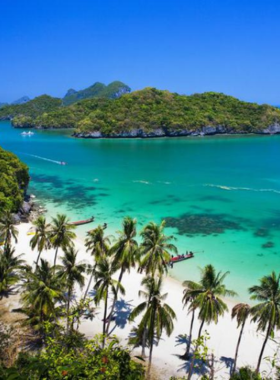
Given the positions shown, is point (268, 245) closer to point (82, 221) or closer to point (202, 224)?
point (202, 224)

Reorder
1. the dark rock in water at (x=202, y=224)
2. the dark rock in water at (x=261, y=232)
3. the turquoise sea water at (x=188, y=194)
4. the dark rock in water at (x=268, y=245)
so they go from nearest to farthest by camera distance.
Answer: the turquoise sea water at (x=188, y=194) → the dark rock in water at (x=268, y=245) → the dark rock in water at (x=261, y=232) → the dark rock in water at (x=202, y=224)

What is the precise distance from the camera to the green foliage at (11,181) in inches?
2127

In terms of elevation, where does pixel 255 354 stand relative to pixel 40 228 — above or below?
below

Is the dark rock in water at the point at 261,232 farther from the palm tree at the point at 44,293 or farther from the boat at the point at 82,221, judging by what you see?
the palm tree at the point at 44,293

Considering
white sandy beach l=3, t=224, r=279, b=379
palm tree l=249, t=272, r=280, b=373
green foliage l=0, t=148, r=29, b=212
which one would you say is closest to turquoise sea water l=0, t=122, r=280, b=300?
white sandy beach l=3, t=224, r=279, b=379

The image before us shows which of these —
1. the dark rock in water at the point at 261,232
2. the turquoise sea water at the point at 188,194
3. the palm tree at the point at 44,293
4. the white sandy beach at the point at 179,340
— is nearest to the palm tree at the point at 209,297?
the white sandy beach at the point at 179,340

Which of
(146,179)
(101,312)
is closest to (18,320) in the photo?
(101,312)

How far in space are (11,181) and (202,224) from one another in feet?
118

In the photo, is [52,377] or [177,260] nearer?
[52,377]

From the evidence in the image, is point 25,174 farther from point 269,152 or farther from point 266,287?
point 269,152

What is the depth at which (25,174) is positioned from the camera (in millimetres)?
67062

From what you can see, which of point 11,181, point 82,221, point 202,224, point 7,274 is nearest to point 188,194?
point 202,224

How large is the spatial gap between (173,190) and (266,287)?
2543 inches

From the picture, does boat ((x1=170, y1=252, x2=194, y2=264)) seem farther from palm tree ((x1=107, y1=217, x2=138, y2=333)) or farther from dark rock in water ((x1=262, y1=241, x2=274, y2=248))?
palm tree ((x1=107, y1=217, x2=138, y2=333))
